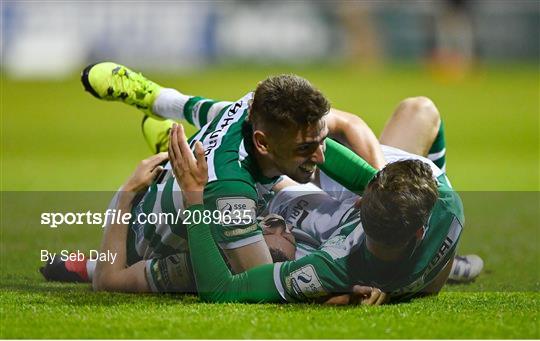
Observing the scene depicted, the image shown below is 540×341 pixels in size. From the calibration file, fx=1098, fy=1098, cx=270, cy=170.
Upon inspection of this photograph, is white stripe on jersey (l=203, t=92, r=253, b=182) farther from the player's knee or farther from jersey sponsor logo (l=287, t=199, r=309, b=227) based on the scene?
the player's knee

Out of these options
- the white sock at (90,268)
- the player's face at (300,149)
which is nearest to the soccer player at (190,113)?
the player's face at (300,149)

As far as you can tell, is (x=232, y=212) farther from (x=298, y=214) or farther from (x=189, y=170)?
(x=298, y=214)

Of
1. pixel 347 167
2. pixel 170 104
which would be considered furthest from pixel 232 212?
pixel 170 104

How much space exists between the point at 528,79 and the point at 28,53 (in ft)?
47.4

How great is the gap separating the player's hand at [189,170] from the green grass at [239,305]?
595 millimetres

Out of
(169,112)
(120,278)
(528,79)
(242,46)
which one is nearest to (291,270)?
(120,278)

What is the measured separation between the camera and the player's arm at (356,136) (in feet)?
22.9

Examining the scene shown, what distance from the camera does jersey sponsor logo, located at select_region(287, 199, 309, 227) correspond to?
6664 mm

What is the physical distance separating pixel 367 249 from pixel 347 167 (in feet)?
2.45

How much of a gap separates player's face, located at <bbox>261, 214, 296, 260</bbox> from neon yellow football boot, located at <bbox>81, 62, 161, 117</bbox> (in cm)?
184

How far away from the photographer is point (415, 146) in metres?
7.78

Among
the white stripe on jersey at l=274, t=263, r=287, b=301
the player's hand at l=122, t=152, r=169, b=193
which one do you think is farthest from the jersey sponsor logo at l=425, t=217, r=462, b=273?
the player's hand at l=122, t=152, r=169, b=193

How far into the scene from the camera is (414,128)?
25.6ft

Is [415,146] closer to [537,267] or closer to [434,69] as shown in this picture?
[537,267]
